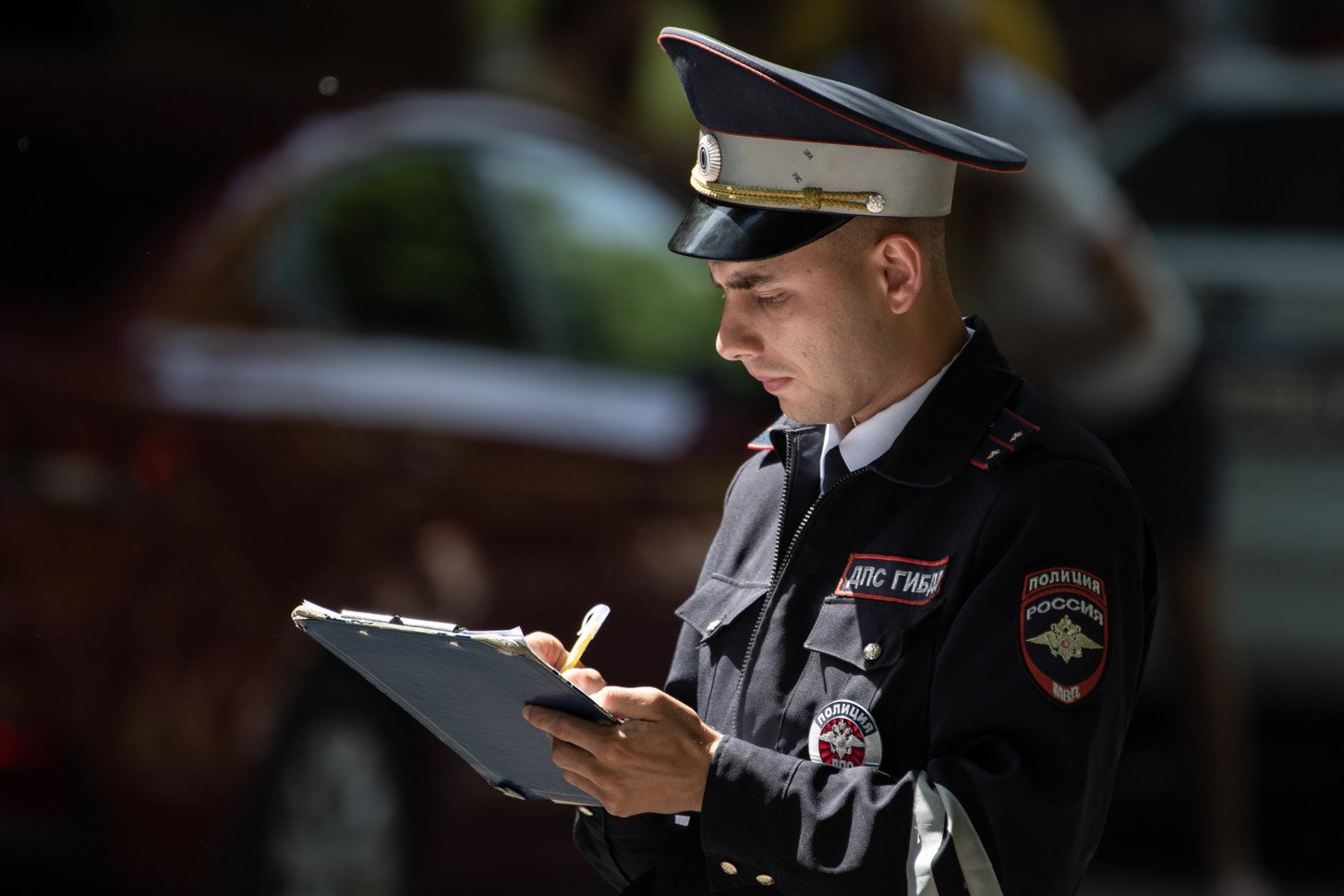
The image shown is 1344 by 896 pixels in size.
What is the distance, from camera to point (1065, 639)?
180 centimetres

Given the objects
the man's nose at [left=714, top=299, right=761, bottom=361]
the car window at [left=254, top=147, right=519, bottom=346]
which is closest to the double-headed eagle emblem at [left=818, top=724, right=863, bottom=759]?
the man's nose at [left=714, top=299, right=761, bottom=361]

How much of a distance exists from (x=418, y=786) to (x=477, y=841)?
201 millimetres

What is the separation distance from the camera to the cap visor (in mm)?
1930

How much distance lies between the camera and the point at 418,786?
4230 mm

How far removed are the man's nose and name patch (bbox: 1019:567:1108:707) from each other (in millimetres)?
362

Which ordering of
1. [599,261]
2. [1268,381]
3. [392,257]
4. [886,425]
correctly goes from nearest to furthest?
[886,425], [392,257], [599,261], [1268,381]

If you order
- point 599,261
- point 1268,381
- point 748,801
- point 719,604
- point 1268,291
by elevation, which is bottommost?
point 748,801

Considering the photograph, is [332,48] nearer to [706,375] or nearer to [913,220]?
[706,375]

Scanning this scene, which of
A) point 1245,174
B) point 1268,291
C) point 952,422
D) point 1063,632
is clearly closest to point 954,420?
point 952,422

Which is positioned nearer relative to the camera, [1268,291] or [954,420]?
[954,420]

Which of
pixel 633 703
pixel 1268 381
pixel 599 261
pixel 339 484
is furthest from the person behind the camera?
pixel 1268 381

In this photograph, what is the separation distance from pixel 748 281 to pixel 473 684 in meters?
0.47

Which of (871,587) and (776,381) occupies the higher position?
(776,381)

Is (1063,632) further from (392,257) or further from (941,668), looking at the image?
(392,257)
